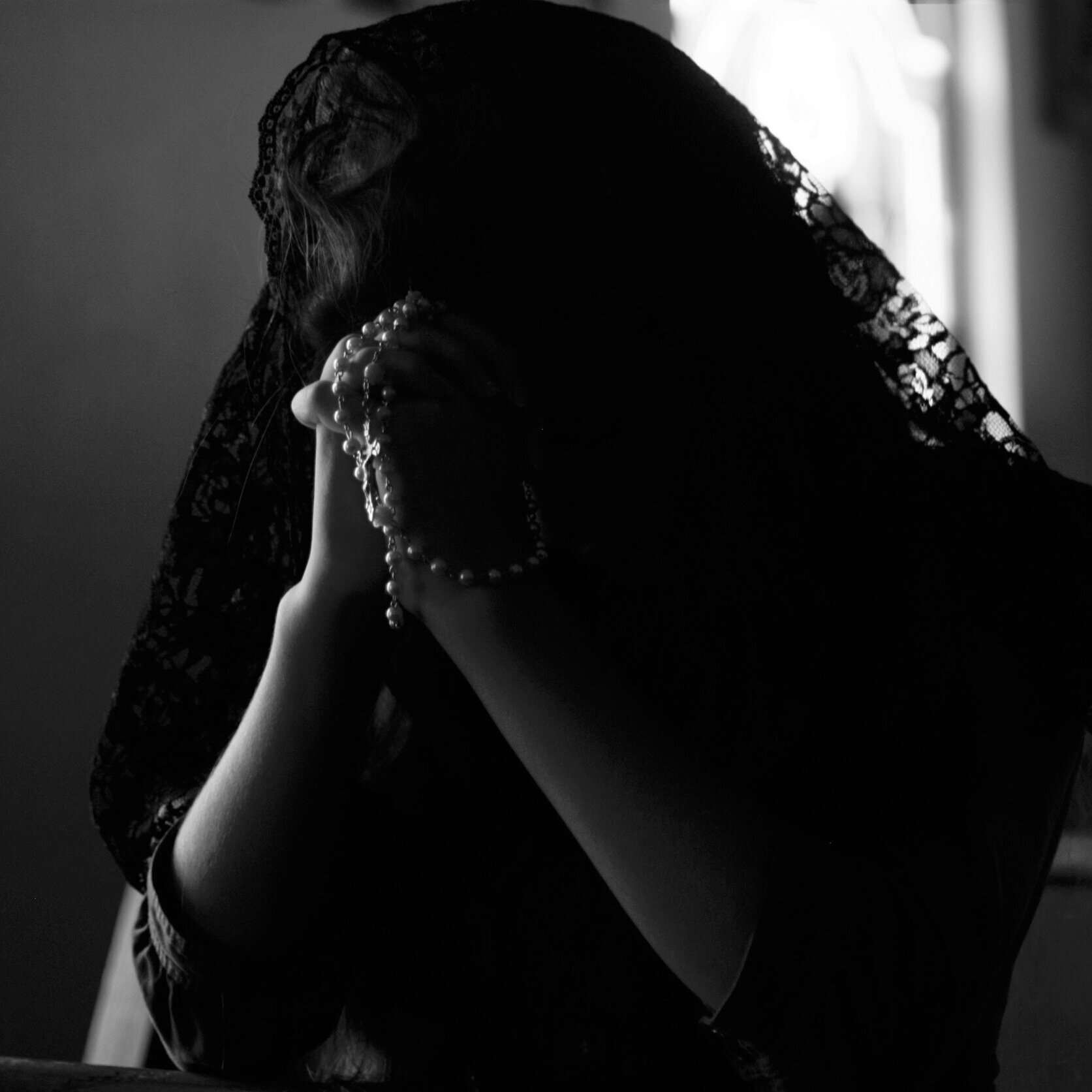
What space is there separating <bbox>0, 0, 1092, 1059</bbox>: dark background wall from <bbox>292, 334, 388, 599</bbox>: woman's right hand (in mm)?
956

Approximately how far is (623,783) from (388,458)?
0.64 ft

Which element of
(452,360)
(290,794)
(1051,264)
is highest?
(1051,264)

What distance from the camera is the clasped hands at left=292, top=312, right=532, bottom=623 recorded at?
55 cm

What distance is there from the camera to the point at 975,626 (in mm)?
636

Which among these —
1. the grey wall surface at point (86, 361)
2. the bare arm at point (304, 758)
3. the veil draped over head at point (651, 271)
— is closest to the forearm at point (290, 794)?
the bare arm at point (304, 758)

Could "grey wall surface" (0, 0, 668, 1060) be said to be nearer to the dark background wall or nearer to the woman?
the dark background wall

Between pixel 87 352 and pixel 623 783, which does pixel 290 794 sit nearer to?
pixel 623 783

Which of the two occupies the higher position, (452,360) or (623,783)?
(452,360)

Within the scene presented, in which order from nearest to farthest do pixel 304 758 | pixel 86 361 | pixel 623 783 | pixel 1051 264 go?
pixel 623 783 → pixel 304 758 → pixel 86 361 → pixel 1051 264

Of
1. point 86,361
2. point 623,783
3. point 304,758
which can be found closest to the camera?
point 623,783

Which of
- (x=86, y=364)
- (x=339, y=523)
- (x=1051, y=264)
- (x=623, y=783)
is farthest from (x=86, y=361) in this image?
(x=1051, y=264)

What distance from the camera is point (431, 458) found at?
55 cm

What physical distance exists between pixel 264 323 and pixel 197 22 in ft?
3.25

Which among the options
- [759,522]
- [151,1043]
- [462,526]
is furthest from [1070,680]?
[151,1043]
